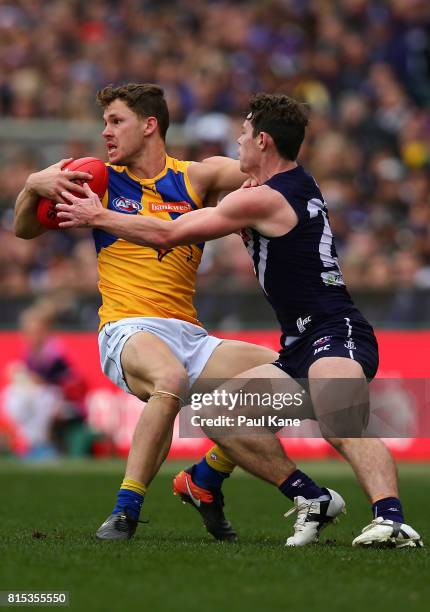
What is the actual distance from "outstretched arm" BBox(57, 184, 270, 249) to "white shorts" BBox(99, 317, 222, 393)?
21.0 inches

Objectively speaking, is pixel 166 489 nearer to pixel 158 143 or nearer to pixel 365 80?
Result: pixel 158 143

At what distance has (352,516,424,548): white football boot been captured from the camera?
6062 millimetres

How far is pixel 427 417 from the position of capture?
12.8 meters

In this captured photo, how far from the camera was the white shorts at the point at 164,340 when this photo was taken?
6754 millimetres

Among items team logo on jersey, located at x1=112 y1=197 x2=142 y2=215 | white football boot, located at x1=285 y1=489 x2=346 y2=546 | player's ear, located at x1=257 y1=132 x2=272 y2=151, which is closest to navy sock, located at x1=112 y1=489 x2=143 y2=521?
white football boot, located at x1=285 y1=489 x2=346 y2=546

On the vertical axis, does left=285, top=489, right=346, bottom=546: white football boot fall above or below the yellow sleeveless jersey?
below

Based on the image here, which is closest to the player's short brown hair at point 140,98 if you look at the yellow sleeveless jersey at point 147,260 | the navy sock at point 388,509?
the yellow sleeveless jersey at point 147,260

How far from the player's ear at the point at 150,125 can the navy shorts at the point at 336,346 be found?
4.80ft

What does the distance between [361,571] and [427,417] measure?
298 inches

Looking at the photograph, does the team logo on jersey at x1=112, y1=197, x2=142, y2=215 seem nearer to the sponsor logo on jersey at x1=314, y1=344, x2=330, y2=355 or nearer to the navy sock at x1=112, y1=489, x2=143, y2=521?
the sponsor logo on jersey at x1=314, y1=344, x2=330, y2=355

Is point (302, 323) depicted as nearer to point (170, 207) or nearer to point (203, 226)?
point (203, 226)

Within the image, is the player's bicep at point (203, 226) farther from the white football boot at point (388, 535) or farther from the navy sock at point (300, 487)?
the white football boot at point (388, 535)

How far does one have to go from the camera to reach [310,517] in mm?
6438

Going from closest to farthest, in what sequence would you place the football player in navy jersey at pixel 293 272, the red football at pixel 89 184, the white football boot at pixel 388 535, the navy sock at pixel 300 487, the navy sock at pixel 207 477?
1. the white football boot at pixel 388 535
2. the football player in navy jersey at pixel 293 272
3. the navy sock at pixel 300 487
4. the red football at pixel 89 184
5. the navy sock at pixel 207 477
